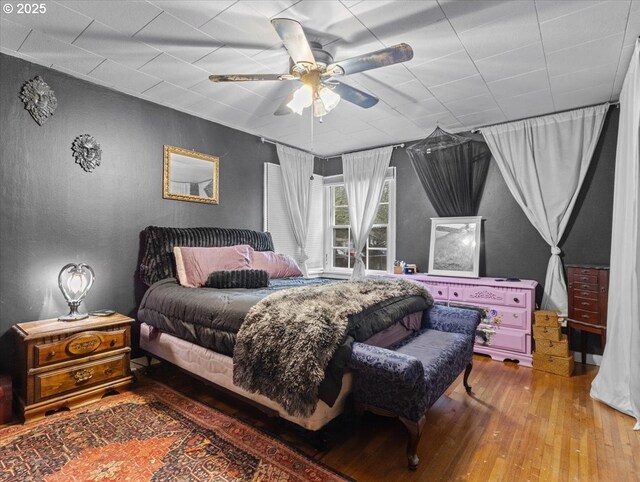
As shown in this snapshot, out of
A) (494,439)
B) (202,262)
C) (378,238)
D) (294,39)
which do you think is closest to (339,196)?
(378,238)

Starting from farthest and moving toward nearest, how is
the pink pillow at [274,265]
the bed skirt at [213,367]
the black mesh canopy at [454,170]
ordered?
1. the black mesh canopy at [454,170]
2. the pink pillow at [274,265]
3. the bed skirt at [213,367]

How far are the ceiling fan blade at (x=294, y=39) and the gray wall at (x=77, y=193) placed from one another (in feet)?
6.91

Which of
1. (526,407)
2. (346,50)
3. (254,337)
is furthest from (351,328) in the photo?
(346,50)

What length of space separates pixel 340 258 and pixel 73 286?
3.81 metres

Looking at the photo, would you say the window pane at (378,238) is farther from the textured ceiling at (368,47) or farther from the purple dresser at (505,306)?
the textured ceiling at (368,47)

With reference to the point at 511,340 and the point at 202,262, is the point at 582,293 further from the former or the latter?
the point at 202,262

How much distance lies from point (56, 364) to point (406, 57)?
126 inches

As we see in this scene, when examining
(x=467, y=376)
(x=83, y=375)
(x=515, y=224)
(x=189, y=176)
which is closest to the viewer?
(x=83, y=375)

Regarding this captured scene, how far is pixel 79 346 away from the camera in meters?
2.49

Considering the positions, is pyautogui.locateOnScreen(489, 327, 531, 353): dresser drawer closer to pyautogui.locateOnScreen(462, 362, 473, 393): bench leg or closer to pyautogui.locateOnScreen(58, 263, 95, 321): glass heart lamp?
pyautogui.locateOnScreen(462, 362, 473, 393): bench leg

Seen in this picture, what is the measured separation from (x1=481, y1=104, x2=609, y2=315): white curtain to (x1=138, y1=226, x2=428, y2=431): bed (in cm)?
180

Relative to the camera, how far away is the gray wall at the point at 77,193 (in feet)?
8.51

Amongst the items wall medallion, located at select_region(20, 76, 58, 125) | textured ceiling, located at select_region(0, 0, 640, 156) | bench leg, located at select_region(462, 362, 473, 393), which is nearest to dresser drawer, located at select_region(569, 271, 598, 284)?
bench leg, located at select_region(462, 362, 473, 393)

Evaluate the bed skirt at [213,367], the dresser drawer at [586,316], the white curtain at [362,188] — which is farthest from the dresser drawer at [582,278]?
the bed skirt at [213,367]
